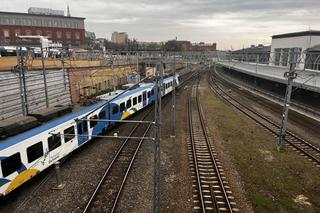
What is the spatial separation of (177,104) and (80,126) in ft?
67.0

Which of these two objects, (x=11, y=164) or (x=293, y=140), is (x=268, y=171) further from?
(x=11, y=164)

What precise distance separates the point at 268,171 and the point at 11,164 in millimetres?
14724

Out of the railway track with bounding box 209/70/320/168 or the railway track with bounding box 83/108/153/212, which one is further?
the railway track with bounding box 209/70/320/168

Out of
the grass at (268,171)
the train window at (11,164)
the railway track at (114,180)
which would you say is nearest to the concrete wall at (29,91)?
the train window at (11,164)

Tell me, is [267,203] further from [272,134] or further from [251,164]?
[272,134]

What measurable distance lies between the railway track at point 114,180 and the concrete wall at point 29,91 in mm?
8010

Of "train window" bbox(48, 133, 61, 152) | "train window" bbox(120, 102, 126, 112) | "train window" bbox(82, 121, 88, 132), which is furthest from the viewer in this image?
"train window" bbox(120, 102, 126, 112)

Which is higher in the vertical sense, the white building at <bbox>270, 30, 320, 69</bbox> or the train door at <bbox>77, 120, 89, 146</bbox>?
the white building at <bbox>270, 30, 320, 69</bbox>

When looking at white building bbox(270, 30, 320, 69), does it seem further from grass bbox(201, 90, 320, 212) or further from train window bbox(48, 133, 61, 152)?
train window bbox(48, 133, 61, 152)

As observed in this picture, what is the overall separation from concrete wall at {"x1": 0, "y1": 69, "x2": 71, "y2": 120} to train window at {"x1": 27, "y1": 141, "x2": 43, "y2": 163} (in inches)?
257

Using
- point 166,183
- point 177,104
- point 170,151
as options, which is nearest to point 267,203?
point 166,183

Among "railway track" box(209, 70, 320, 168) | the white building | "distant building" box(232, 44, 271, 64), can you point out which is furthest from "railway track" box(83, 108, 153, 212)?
the white building

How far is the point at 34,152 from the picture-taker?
1334cm

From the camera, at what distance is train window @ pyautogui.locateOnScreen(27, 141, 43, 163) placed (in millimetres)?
12984
